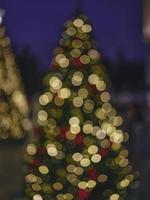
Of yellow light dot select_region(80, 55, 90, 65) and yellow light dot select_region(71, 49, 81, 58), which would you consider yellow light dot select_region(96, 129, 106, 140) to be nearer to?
yellow light dot select_region(80, 55, 90, 65)

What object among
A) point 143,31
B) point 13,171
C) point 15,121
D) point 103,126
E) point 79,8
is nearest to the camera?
point 103,126

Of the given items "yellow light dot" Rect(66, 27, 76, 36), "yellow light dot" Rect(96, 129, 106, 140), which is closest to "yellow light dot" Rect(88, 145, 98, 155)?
"yellow light dot" Rect(96, 129, 106, 140)

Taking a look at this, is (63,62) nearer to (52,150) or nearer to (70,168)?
(52,150)

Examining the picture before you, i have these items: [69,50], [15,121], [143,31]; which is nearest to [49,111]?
[69,50]

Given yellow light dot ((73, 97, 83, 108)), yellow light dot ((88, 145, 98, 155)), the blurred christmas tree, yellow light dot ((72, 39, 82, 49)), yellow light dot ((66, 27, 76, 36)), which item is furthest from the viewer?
the blurred christmas tree

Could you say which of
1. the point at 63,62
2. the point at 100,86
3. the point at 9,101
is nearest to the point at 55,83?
the point at 63,62

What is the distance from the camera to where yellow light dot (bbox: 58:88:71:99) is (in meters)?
8.26

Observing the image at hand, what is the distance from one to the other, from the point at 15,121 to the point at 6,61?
2236 mm

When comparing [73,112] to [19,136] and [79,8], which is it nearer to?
Result: [79,8]

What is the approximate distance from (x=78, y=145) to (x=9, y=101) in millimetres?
14915

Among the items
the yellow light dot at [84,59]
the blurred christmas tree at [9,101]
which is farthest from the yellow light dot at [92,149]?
the blurred christmas tree at [9,101]

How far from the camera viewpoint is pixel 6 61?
23.6 meters

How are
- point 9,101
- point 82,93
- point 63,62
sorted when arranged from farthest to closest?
point 9,101 → point 63,62 → point 82,93

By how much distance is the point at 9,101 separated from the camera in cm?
2289
